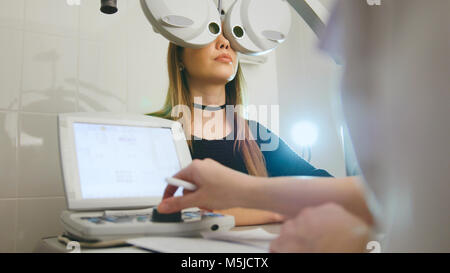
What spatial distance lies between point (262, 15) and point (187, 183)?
382mm

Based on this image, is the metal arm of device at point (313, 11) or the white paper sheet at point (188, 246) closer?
the white paper sheet at point (188, 246)

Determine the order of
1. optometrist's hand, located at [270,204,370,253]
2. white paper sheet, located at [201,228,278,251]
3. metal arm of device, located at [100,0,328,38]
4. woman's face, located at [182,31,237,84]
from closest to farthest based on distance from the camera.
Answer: optometrist's hand, located at [270,204,370,253]
white paper sheet, located at [201,228,278,251]
metal arm of device, located at [100,0,328,38]
woman's face, located at [182,31,237,84]

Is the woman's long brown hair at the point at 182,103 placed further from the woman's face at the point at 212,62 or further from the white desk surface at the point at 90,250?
the white desk surface at the point at 90,250

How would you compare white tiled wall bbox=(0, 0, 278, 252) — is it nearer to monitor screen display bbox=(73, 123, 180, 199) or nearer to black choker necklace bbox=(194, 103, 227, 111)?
black choker necklace bbox=(194, 103, 227, 111)

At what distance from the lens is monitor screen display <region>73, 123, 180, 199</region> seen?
44cm

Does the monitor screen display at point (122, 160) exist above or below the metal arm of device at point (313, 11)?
below

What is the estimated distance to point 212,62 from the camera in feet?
2.46

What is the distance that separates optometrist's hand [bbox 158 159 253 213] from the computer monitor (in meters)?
0.10

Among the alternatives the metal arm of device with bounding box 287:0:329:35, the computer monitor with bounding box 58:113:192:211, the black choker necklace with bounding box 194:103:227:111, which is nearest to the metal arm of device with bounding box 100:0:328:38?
the metal arm of device with bounding box 287:0:329:35

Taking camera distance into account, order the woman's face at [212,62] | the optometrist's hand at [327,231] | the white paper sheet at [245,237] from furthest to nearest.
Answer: the woman's face at [212,62] → the white paper sheet at [245,237] → the optometrist's hand at [327,231]

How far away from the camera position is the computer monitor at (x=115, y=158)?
43cm

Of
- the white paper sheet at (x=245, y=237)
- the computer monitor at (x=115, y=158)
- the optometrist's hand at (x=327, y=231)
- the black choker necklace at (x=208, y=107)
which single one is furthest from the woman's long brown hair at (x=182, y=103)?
the optometrist's hand at (x=327, y=231)

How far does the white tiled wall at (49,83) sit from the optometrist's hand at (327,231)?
1.74ft

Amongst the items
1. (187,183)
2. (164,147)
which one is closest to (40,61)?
(164,147)
